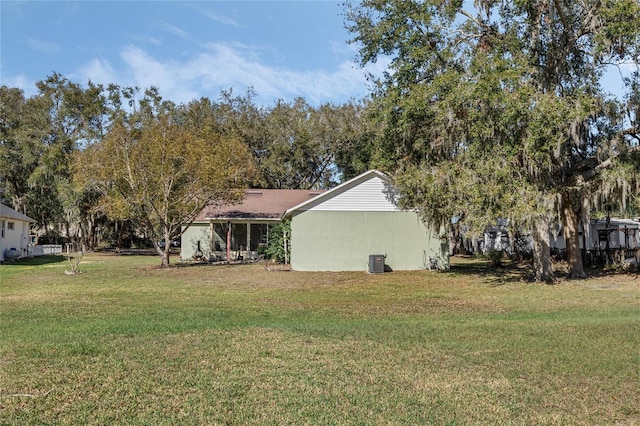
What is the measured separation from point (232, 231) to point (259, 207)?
2065mm

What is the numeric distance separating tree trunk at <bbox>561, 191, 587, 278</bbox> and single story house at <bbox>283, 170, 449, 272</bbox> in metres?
4.73

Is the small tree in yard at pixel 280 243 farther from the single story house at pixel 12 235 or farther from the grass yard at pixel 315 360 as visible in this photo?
the single story house at pixel 12 235

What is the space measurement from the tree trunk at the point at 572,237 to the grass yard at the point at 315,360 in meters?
5.74

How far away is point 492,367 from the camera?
5.99 m

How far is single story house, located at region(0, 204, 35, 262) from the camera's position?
26797mm

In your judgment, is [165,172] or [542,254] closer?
[542,254]

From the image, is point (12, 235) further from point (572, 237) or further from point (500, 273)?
point (572, 237)

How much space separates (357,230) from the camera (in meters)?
21.4

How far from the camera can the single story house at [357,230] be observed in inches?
834

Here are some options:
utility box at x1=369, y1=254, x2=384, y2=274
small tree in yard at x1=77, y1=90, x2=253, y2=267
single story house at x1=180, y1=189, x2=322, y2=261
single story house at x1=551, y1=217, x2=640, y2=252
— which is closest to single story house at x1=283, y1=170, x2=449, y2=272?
utility box at x1=369, y1=254, x2=384, y2=274

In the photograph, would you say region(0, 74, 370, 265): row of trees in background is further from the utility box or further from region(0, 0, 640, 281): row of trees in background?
the utility box

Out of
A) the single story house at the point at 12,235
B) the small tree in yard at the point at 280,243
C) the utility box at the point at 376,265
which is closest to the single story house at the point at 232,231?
the small tree in yard at the point at 280,243

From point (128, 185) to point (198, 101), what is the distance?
18.0m

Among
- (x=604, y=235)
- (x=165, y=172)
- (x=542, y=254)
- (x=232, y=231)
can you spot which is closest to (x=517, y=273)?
(x=542, y=254)
